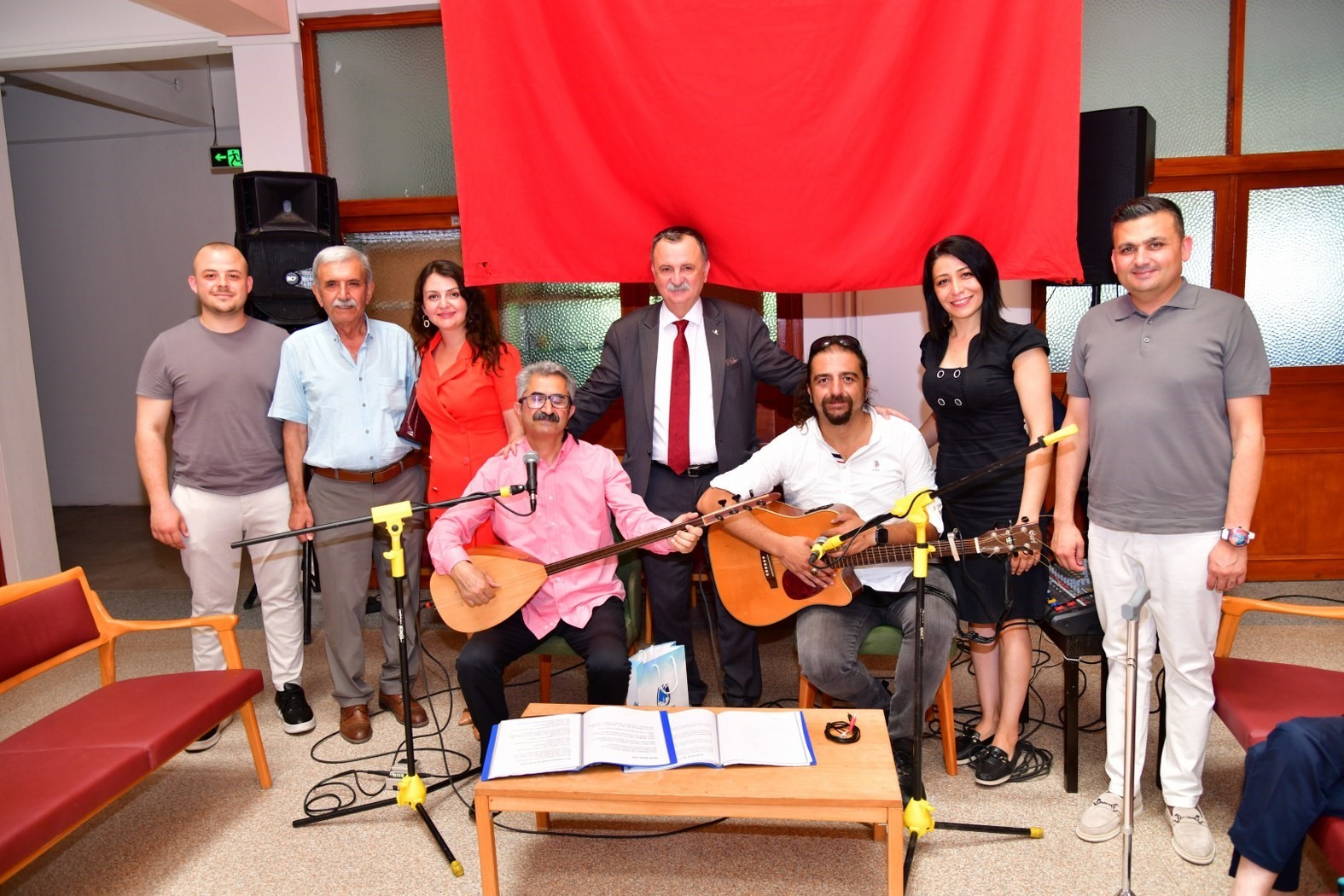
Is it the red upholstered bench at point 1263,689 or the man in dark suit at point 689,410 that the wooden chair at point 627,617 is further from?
the red upholstered bench at point 1263,689

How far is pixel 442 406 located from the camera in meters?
3.25

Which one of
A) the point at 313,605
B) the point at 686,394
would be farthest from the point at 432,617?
the point at 686,394

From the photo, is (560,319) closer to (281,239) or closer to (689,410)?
(281,239)

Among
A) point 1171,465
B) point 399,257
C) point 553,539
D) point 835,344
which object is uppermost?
point 399,257

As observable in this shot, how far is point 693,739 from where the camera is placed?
2.34 meters

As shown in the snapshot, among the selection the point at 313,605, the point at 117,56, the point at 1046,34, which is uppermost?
the point at 117,56

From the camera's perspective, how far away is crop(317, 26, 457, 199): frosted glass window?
4.79 m

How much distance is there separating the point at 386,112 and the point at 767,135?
2626mm

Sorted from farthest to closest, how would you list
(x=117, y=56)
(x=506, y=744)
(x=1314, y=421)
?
(x=117, y=56) → (x=1314, y=421) → (x=506, y=744)

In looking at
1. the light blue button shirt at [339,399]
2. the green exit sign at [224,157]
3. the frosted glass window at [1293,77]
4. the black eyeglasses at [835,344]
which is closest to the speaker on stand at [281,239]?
the light blue button shirt at [339,399]

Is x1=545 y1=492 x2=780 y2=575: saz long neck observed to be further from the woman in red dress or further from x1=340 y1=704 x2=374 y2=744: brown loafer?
x1=340 y1=704 x2=374 y2=744: brown loafer

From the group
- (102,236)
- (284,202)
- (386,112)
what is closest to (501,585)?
(284,202)

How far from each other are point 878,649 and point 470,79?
7.60 feet

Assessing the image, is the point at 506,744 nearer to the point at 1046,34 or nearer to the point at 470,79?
the point at 470,79
